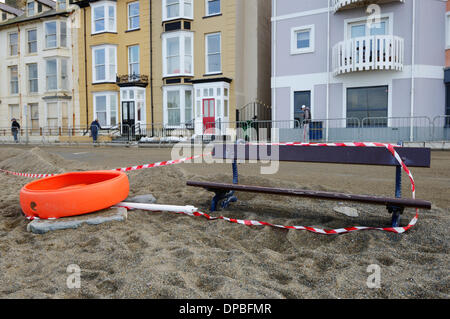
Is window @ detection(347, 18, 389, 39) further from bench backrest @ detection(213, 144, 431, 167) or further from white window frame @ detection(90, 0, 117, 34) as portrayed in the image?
white window frame @ detection(90, 0, 117, 34)

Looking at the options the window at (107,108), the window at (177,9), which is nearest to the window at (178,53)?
the window at (177,9)

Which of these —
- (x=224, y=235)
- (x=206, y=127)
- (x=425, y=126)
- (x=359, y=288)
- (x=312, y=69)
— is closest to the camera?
(x=359, y=288)

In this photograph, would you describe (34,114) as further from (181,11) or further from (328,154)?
(328,154)

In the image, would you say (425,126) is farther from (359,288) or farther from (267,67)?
(359,288)

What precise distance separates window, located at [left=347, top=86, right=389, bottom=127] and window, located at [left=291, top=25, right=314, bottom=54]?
3.33 meters

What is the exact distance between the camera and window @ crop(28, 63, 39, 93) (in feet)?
102

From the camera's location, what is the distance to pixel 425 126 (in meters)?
16.5

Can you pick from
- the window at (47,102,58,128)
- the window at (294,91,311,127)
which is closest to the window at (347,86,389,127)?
the window at (294,91,311,127)
